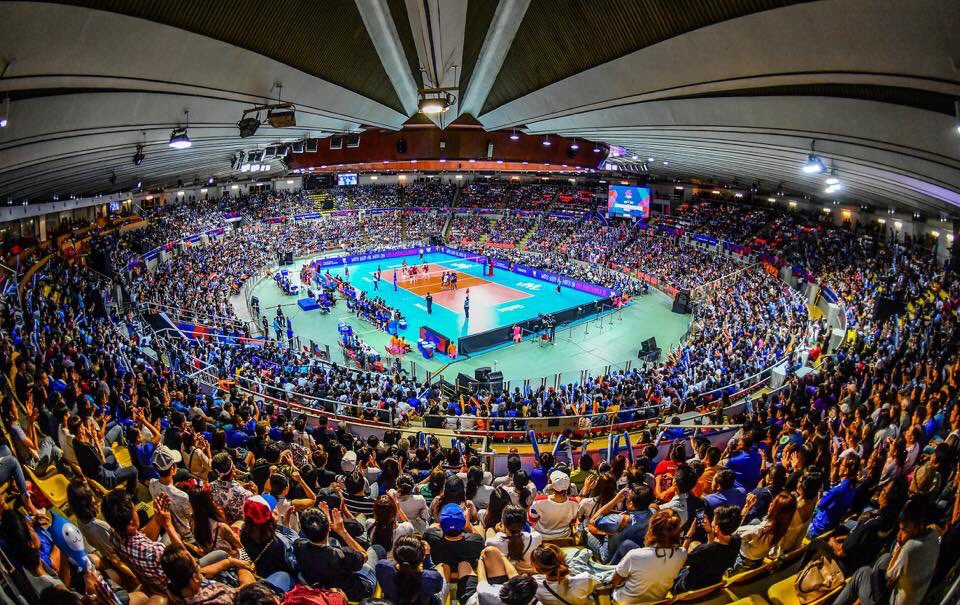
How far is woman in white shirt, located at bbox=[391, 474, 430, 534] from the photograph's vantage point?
5.17m

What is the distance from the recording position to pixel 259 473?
604cm

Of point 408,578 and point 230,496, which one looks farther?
point 230,496

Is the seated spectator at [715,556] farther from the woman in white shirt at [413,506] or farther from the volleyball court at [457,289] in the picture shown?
the volleyball court at [457,289]

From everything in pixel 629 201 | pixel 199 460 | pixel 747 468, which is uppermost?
pixel 629 201

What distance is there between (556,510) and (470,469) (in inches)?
55.2

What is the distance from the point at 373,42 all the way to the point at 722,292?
83.0 ft

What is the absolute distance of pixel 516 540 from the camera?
13.2 feet

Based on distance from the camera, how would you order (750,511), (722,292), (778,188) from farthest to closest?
(778,188) < (722,292) < (750,511)

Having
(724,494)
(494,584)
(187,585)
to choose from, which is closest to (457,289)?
(724,494)

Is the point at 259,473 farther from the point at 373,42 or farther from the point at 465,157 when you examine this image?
the point at 465,157

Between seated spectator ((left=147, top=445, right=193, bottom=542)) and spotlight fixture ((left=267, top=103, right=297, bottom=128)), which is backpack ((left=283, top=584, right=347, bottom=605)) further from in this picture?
spotlight fixture ((left=267, top=103, right=297, bottom=128))

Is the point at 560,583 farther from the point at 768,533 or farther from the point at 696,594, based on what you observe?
the point at 768,533

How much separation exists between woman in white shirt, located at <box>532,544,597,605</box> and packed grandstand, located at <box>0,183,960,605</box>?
0.6 inches

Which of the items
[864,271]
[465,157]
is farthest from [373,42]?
[864,271]
